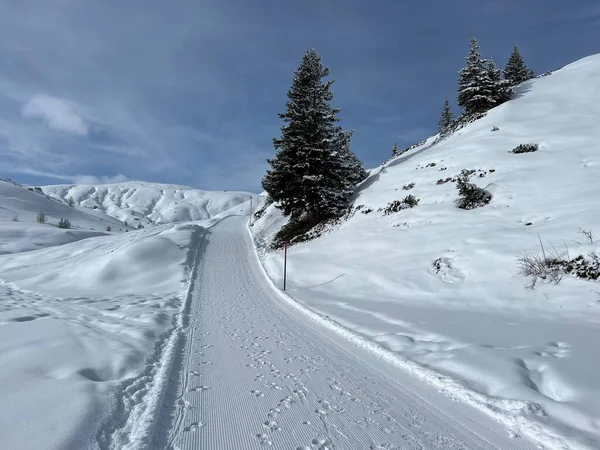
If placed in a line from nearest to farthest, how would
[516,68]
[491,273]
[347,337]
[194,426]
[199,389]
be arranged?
[194,426] < [199,389] < [347,337] < [491,273] < [516,68]

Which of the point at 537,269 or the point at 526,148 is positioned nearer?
the point at 537,269

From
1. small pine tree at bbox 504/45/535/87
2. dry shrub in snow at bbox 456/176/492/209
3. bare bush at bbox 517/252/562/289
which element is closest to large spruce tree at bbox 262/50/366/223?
dry shrub in snow at bbox 456/176/492/209

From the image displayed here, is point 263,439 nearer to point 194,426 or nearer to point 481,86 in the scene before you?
point 194,426

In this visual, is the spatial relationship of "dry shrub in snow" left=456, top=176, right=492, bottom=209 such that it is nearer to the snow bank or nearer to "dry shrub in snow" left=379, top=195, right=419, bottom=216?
"dry shrub in snow" left=379, top=195, right=419, bottom=216

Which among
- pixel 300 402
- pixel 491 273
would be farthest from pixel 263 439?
pixel 491 273

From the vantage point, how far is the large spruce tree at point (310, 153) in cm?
2180

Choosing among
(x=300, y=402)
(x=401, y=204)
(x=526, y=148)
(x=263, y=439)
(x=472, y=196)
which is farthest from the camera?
(x=401, y=204)

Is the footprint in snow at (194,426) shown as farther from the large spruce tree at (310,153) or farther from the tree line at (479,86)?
the tree line at (479,86)

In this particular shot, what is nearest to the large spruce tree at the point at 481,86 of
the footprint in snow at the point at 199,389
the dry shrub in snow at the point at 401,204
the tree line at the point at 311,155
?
the tree line at the point at 311,155

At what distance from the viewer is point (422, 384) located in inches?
205

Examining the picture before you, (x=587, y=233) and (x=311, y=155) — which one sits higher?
(x=311, y=155)

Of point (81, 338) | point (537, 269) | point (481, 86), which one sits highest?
point (481, 86)

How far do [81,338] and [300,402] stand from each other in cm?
449

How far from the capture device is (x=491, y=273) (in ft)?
32.9
